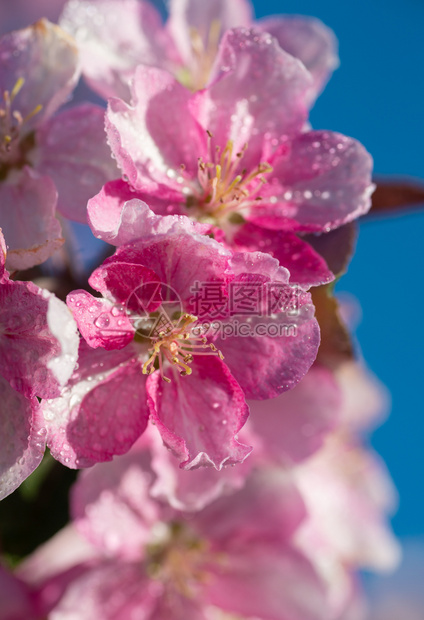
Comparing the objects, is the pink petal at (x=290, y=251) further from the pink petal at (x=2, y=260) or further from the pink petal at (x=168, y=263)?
the pink petal at (x=2, y=260)

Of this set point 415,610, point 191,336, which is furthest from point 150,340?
point 415,610

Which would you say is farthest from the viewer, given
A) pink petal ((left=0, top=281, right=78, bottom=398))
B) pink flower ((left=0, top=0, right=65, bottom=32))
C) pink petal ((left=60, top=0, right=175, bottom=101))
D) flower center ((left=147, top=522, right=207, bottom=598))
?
pink flower ((left=0, top=0, right=65, bottom=32))

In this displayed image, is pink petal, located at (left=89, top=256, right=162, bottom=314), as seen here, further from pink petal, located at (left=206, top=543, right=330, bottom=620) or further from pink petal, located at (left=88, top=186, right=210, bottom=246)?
pink petal, located at (left=206, top=543, right=330, bottom=620)

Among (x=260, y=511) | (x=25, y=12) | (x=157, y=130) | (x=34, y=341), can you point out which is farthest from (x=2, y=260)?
(x=25, y=12)

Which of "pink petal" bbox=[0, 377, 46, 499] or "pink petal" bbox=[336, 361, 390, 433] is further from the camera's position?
"pink petal" bbox=[336, 361, 390, 433]

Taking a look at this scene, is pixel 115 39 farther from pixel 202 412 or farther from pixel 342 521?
pixel 342 521

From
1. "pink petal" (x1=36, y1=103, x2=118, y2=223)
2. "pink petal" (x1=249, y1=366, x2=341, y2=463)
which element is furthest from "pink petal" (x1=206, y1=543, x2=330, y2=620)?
"pink petal" (x1=36, y1=103, x2=118, y2=223)

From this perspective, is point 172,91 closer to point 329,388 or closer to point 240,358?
point 240,358
